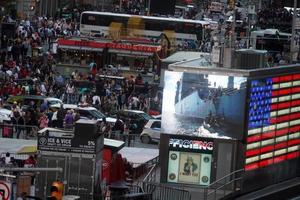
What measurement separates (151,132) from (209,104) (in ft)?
42.1

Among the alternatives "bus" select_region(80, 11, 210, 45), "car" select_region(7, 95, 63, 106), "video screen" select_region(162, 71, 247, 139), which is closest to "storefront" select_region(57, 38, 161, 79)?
"bus" select_region(80, 11, 210, 45)

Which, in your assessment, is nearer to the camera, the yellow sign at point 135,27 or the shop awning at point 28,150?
the shop awning at point 28,150

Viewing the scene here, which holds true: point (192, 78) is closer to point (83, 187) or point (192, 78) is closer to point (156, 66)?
point (83, 187)

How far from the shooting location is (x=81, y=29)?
72750 millimetres

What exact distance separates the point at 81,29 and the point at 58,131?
46.7 m

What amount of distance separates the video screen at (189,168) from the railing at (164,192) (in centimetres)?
49

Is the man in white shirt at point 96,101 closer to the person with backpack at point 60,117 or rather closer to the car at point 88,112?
the car at point 88,112

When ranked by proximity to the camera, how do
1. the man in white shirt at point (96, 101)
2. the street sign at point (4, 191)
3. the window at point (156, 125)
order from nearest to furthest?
the street sign at point (4, 191)
the window at point (156, 125)
the man in white shirt at point (96, 101)

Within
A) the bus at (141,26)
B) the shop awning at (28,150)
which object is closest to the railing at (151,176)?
the shop awning at (28,150)

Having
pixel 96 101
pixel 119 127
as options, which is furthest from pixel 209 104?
pixel 96 101

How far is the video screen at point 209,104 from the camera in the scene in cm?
2692

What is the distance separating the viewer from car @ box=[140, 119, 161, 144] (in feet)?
129

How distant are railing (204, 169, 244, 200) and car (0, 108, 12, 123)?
13791 millimetres

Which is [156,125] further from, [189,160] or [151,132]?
[189,160]
